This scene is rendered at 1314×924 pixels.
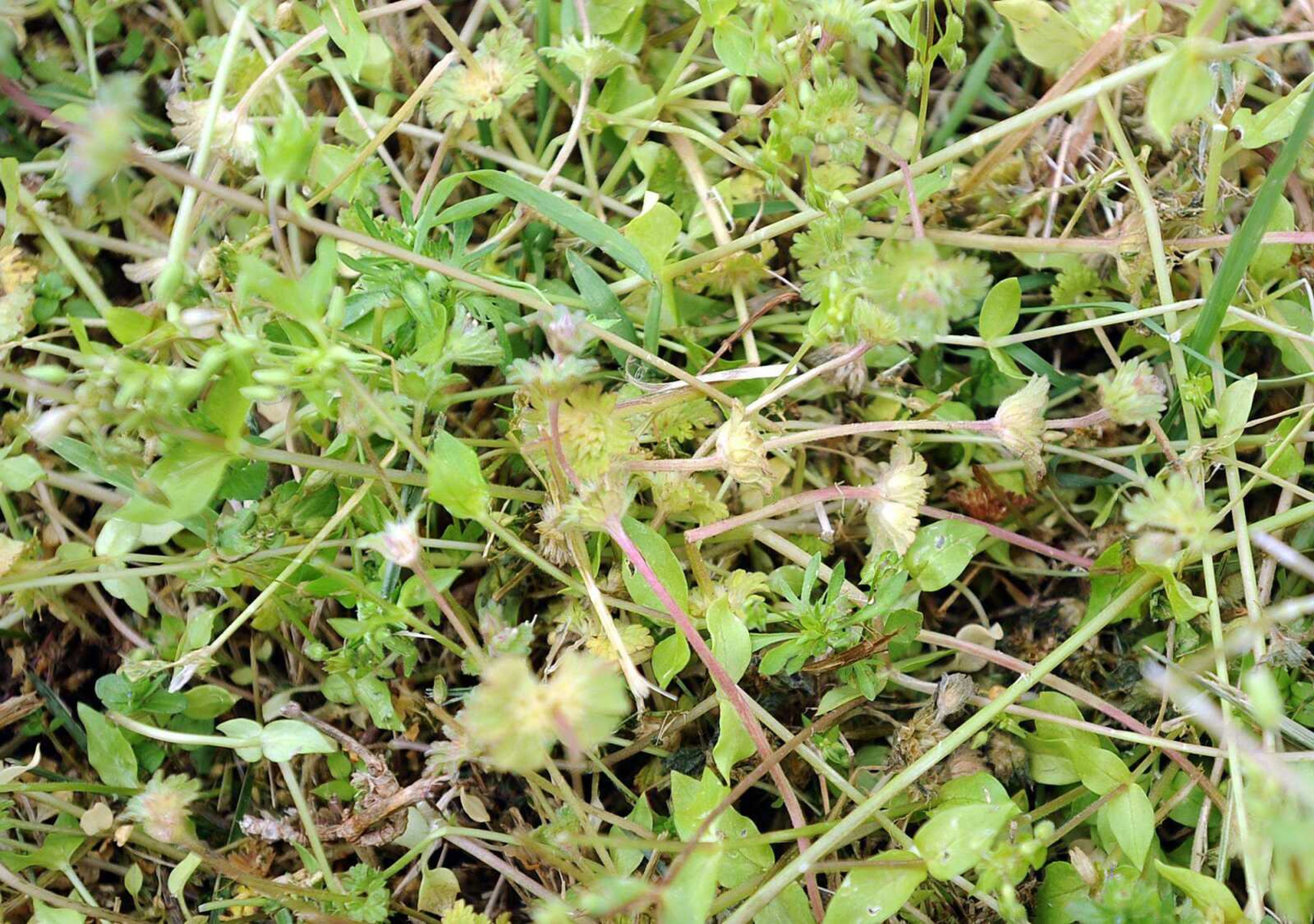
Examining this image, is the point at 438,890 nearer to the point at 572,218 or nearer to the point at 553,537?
the point at 553,537

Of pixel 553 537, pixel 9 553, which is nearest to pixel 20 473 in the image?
pixel 9 553

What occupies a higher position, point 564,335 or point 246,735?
point 564,335

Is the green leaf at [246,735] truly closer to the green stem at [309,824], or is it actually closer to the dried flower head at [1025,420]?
the green stem at [309,824]

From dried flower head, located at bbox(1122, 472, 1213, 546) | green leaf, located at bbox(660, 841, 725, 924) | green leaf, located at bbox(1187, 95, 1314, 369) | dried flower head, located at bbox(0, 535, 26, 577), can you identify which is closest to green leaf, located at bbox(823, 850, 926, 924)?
green leaf, located at bbox(660, 841, 725, 924)

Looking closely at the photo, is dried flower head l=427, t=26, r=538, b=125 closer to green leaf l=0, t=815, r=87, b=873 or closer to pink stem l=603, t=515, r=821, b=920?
pink stem l=603, t=515, r=821, b=920

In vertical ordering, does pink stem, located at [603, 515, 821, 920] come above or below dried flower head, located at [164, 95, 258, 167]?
below

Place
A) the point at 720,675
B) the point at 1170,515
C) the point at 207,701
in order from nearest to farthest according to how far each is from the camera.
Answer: the point at 1170,515 → the point at 720,675 → the point at 207,701

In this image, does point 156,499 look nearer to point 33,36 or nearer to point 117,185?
point 117,185
